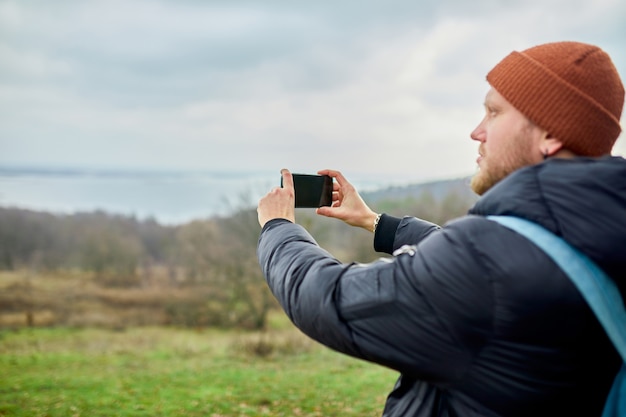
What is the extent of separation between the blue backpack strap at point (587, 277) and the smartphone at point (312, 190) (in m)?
0.70

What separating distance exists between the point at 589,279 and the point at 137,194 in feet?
119

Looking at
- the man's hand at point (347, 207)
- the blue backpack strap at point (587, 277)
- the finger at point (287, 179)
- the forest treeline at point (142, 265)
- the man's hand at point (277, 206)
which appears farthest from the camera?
the forest treeline at point (142, 265)

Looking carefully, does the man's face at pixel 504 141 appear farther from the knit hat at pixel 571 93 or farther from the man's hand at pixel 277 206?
the man's hand at pixel 277 206

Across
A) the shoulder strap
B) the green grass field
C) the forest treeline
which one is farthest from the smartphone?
the forest treeline

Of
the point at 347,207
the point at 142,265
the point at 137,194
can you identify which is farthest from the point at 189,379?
the point at 137,194

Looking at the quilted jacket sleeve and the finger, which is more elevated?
the finger

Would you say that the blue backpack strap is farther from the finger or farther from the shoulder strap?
the finger

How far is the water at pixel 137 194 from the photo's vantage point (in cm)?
1838

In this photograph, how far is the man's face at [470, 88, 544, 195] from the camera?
110 centimetres

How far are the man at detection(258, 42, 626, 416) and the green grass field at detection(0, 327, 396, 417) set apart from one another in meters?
5.45

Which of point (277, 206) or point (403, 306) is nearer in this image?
point (403, 306)

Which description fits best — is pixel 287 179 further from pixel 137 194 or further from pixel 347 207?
pixel 137 194

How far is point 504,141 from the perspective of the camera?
1.11 meters

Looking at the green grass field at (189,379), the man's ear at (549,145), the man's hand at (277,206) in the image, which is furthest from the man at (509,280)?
the green grass field at (189,379)
